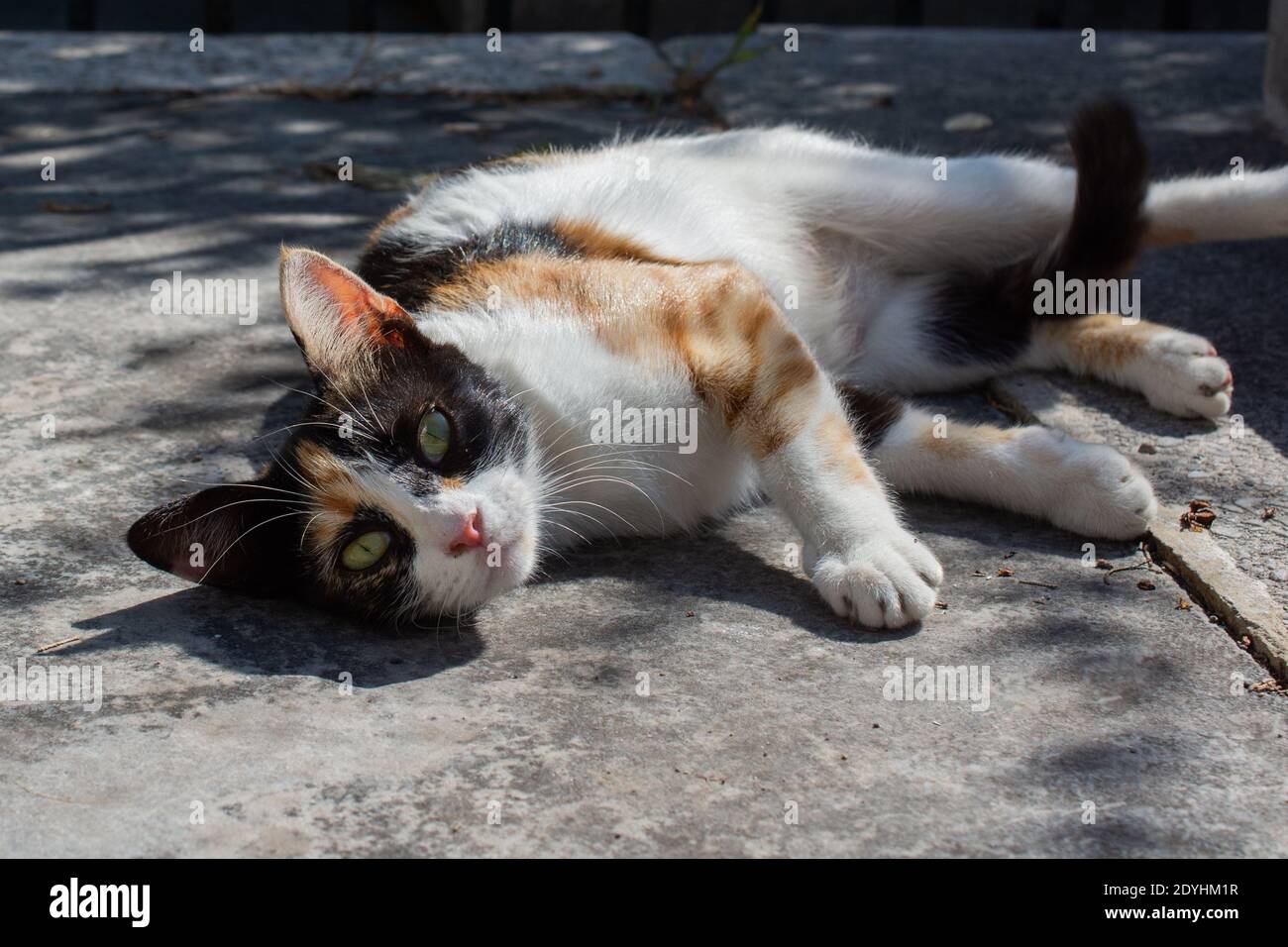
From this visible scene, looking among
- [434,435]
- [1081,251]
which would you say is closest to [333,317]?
[434,435]

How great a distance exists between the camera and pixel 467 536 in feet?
8.34

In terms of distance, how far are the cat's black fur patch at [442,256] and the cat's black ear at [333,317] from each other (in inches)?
18.0

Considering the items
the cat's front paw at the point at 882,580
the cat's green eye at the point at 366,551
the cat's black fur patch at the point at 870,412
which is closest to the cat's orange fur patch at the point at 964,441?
the cat's black fur patch at the point at 870,412

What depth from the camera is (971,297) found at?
12.7 ft

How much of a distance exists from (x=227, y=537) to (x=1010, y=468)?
1681 mm

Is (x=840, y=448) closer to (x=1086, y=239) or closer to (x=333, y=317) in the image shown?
(x=333, y=317)

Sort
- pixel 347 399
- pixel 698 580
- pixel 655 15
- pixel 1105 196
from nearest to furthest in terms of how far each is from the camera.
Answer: pixel 347 399 → pixel 698 580 → pixel 1105 196 → pixel 655 15

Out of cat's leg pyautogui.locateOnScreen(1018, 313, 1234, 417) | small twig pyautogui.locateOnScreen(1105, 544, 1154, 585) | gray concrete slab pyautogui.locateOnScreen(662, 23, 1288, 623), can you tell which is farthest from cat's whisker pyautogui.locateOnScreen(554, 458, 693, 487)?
cat's leg pyautogui.locateOnScreen(1018, 313, 1234, 417)

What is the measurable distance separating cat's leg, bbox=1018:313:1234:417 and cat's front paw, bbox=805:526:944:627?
1.09 metres

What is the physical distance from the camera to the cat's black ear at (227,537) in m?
2.59

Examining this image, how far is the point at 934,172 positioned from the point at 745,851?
2.64 metres

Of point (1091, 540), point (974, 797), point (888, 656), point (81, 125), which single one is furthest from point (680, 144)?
point (81, 125)

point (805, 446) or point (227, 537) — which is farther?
point (805, 446)

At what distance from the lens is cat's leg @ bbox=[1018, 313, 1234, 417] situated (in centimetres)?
336
